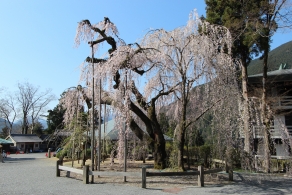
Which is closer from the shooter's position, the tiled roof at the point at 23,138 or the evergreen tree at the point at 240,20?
the evergreen tree at the point at 240,20

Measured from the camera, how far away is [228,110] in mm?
9594

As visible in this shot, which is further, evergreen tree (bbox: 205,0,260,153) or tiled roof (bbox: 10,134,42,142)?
tiled roof (bbox: 10,134,42,142)

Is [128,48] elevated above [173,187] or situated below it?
above

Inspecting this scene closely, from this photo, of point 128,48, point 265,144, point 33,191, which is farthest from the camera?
point 265,144

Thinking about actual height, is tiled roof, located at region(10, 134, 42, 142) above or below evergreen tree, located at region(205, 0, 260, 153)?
below

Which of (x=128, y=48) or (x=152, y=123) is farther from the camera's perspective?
(x=152, y=123)

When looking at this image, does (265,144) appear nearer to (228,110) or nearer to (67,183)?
(228,110)

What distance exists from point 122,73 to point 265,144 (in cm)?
675

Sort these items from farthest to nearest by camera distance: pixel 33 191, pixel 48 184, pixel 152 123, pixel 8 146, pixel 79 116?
pixel 8 146 → pixel 79 116 → pixel 152 123 → pixel 48 184 → pixel 33 191

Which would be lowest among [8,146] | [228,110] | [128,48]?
[8,146]

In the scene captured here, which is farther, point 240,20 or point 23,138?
point 23,138

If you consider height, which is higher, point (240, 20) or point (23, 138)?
point (240, 20)

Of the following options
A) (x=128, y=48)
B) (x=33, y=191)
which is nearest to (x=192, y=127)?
(x=128, y=48)

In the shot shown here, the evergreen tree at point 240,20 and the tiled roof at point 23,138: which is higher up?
the evergreen tree at point 240,20
